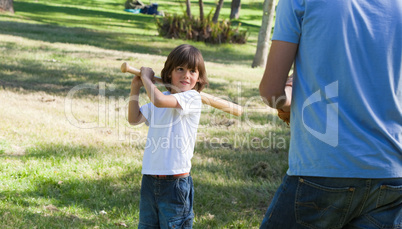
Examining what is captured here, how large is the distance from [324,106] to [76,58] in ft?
30.5

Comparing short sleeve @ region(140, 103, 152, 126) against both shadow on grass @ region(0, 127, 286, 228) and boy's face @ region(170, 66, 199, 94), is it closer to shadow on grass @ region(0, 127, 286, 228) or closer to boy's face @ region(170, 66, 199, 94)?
boy's face @ region(170, 66, 199, 94)

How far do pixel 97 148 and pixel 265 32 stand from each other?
823cm

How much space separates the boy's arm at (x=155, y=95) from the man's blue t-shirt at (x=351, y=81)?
Answer: 1.00 meters

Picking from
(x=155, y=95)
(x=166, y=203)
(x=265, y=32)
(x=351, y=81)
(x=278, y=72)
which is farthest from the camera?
(x=265, y=32)

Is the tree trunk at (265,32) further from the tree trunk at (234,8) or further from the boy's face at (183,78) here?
the tree trunk at (234,8)

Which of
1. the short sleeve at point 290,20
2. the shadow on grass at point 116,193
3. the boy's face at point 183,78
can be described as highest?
the short sleeve at point 290,20

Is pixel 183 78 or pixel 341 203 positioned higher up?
pixel 183 78

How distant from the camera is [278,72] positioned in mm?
1779

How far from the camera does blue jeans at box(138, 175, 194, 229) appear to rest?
2.67 metres

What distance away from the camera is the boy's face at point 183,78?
9.39 feet

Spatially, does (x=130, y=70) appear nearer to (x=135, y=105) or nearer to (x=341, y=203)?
(x=135, y=105)

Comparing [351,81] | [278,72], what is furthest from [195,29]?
[351,81]

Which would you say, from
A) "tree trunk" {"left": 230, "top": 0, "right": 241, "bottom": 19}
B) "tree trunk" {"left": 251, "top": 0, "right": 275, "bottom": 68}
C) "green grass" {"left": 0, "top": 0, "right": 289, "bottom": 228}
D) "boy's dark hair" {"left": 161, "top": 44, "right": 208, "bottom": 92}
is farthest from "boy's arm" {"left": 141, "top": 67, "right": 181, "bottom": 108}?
"tree trunk" {"left": 230, "top": 0, "right": 241, "bottom": 19}

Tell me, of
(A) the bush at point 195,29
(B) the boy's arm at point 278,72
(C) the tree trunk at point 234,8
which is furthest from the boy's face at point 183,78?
(C) the tree trunk at point 234,8
